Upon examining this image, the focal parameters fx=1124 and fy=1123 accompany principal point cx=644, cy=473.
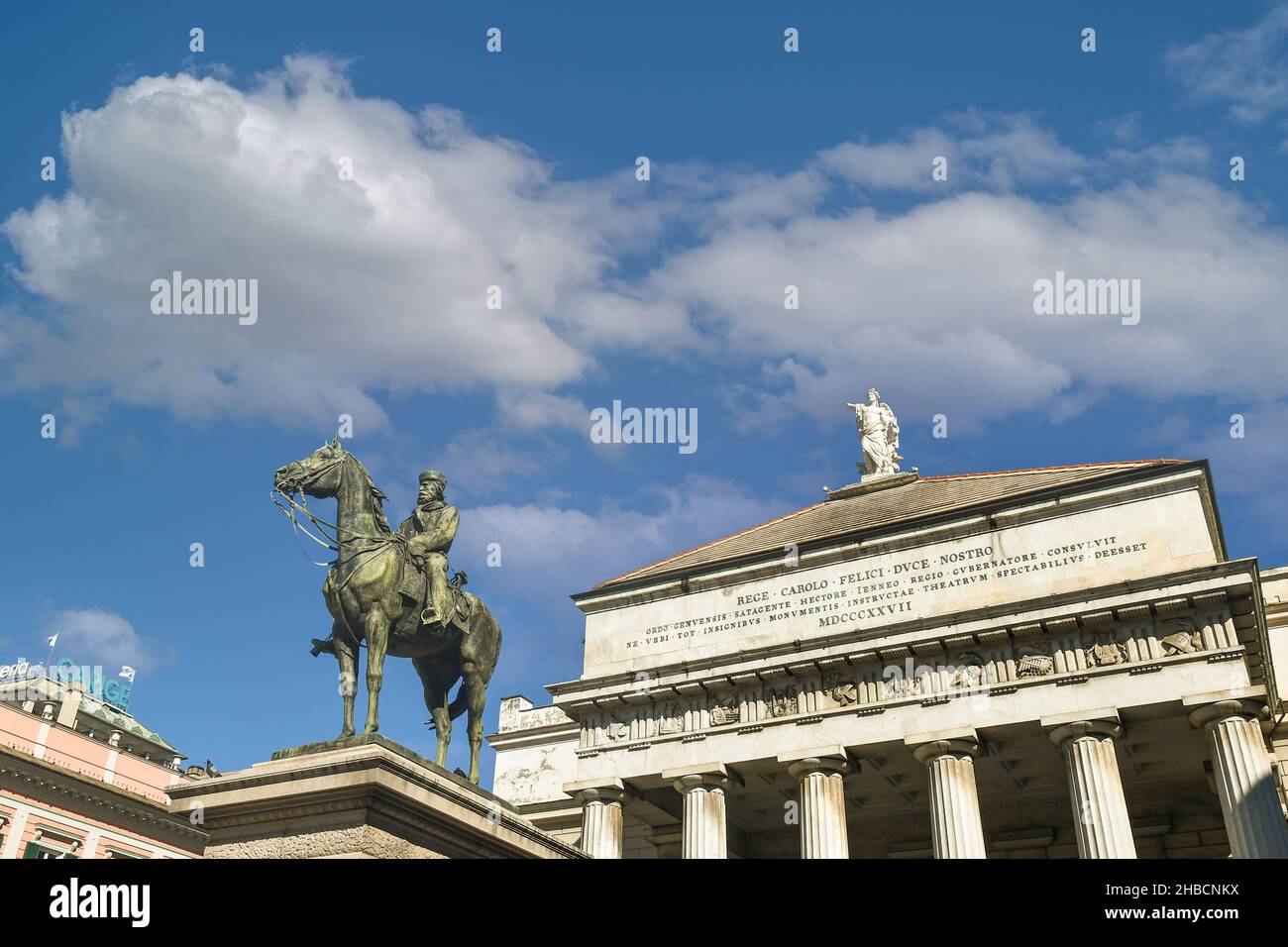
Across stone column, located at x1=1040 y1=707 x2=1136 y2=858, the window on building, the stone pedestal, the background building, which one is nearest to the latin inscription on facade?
stone column, located at x1=1040 y1=707 x2=1136 y2=858

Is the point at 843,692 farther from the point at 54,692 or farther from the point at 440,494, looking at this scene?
the point at 54,692

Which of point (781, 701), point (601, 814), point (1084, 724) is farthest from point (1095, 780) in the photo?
point (601, 814)

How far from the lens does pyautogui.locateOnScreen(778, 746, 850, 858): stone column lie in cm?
2748

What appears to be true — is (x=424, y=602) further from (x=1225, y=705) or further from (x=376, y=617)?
(x=1225, y=705)

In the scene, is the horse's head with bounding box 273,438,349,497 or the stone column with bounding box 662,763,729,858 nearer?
the horse's head with bounding box 273,438,349,497

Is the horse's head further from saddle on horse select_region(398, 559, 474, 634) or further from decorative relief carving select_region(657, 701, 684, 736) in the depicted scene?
decorative relief carving select_region(657, 701, 684, 736)

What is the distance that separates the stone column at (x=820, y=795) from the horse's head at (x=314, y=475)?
17684 millimetres

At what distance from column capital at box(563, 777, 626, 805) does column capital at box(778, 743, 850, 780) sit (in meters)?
4.87

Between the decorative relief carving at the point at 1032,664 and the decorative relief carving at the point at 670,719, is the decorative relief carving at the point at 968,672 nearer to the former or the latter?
the decorative relief carving at the point at 1032,664

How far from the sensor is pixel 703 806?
2934cm

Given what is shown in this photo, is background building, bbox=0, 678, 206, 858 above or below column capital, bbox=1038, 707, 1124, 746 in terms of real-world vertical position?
above
